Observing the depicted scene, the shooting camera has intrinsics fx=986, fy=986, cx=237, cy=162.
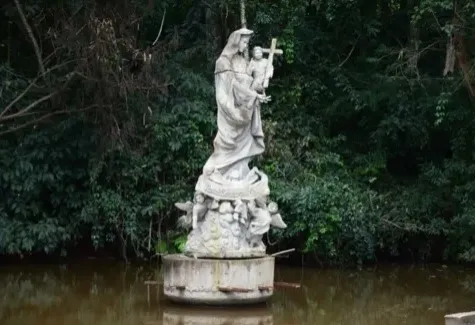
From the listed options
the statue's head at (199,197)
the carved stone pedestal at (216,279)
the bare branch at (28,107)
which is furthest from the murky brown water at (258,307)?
the bare branch at (28,107)

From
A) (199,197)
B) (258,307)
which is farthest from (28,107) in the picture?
(258,307)

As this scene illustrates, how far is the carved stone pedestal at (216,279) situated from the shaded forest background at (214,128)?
13.0 feet

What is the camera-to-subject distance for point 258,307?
11922mm

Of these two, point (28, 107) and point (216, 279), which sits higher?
point (28, 107)

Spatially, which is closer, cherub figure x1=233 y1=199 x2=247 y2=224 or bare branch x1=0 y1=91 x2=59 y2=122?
cherub figure x1=233 y1=199 x2=247 y2=224

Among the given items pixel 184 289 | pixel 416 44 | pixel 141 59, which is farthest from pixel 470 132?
pixel 184 289

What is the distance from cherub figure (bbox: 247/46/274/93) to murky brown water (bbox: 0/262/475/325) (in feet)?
8.99

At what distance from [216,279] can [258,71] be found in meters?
2.71

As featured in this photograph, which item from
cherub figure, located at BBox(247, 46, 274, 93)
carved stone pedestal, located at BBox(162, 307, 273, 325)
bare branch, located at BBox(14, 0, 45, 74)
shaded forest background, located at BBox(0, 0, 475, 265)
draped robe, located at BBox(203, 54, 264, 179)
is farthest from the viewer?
shaded forest background, located at BBox(0, 0, 475, 265)

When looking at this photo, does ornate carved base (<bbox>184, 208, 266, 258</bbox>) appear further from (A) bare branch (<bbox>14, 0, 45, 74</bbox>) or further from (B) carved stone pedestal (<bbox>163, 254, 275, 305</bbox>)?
(A) bare branch (<bbox>14, 0, 45, 74</bbox>)

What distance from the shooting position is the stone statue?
39.3 ft

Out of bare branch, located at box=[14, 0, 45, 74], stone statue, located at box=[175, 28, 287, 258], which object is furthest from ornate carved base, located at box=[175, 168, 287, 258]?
bare branch, located at box=[14, 0, 45, 74]

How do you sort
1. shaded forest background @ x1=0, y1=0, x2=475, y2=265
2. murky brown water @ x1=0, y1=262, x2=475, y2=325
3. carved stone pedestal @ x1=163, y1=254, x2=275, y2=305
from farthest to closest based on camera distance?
shaded forest background @ x1=0, y1=0, x2=475, y2=265, carved stone pedestal @ x1=163, y1=254, x2=275, y2=305, murky brown water @ x1=0, y1=262, x2=475, y2=325

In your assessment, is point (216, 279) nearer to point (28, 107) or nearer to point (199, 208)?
point (199, 208)
